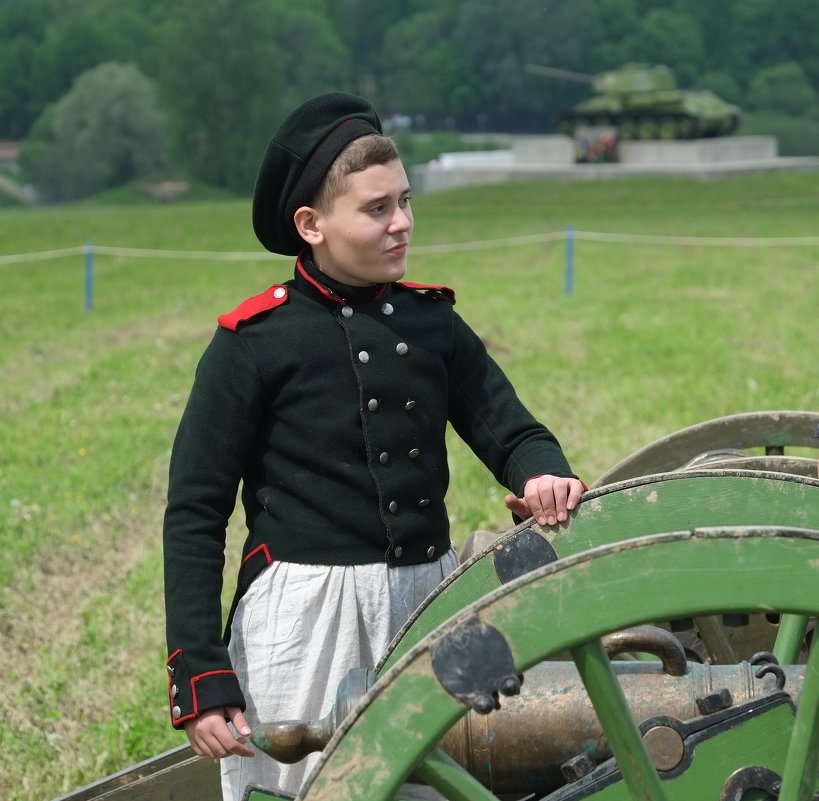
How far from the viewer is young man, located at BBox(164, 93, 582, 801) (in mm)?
2398

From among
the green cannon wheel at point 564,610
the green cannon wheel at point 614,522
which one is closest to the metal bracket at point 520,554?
the green cannon wheel at point 614,522

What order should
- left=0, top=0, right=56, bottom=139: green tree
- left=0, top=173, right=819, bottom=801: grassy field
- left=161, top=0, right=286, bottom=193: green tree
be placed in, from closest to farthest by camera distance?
left=0, top=173, right=819, bottom=801: grassy field → left=161, top=0, right=286, bottom=193: green tree → left=0, top=0, right=56, bottom=139: green tree

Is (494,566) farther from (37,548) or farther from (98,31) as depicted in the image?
(98,31)

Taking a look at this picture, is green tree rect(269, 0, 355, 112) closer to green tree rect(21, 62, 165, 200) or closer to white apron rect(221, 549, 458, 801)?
green tree rect(21, 62, 165, 200)

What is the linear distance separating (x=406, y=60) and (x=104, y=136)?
104ft

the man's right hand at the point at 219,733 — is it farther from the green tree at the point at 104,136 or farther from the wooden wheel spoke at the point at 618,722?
the green tree at the point at 104,136

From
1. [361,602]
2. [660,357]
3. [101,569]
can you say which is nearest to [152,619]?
[101,569]

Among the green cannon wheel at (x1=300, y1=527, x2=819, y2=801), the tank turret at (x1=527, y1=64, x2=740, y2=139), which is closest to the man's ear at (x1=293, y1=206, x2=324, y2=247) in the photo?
Answer: the green cannon wheel at (x1=300, y1=527, x2=819, y2=801)

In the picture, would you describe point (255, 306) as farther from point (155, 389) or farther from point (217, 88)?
point (217, 88)

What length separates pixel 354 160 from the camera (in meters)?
2.40

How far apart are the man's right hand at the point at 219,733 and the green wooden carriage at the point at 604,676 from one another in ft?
0.43

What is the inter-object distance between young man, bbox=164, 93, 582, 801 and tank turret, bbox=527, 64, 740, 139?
41.1m

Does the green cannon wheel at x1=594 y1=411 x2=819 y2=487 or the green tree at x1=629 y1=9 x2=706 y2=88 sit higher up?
the green cannon wheel at x1=594 y1=411 x2=819 y2=487

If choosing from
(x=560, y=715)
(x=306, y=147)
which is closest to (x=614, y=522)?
(x=560, y=715)
